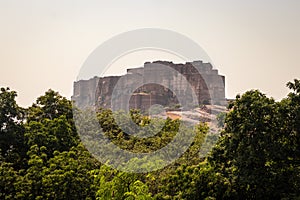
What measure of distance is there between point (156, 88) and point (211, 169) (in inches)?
1244

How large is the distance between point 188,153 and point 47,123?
18.3 ft

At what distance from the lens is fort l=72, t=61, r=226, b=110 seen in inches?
1209

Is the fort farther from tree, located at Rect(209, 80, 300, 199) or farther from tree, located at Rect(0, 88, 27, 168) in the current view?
tree, located at Rect(209, 80, 300, 199)

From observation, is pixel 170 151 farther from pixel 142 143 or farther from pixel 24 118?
pixel 24 118

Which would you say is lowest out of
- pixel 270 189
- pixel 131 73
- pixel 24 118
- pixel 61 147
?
pixel 270 189

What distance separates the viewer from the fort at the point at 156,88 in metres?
30.7

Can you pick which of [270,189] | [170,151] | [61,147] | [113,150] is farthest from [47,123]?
[270,189]

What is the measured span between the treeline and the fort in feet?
34.5

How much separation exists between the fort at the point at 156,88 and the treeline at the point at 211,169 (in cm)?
1050

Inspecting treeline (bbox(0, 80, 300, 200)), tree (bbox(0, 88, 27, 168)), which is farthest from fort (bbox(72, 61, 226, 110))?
treeline (bbox(0, 80, 300, 200))

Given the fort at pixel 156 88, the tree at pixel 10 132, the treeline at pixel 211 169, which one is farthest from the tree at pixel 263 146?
the fort at pixel 156 88

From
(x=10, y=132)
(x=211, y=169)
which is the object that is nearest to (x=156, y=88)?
(x=10, y=132)

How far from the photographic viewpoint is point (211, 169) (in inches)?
526

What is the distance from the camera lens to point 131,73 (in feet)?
104
